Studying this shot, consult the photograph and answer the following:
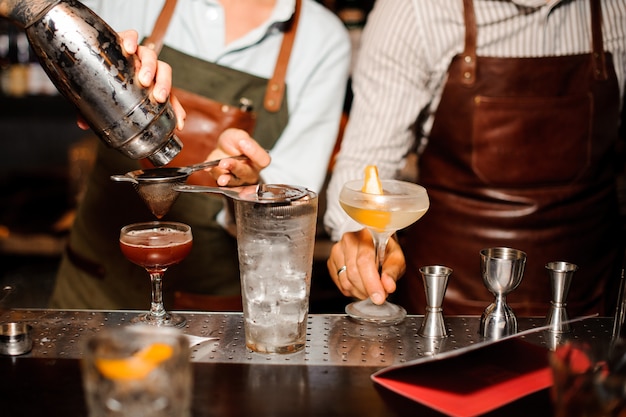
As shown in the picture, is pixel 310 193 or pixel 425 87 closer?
pixel 310 193

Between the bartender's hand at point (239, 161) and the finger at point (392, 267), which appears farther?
the bartender's hand at point (239, 161)

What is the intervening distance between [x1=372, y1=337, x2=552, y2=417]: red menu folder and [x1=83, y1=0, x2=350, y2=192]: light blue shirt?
1.07 meters

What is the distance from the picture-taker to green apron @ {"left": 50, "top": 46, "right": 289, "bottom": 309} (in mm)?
2262

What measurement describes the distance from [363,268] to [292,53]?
966 millimetres

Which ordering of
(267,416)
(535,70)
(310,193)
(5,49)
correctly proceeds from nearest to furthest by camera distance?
(267,416), (310,193), (535,70), (5,49)

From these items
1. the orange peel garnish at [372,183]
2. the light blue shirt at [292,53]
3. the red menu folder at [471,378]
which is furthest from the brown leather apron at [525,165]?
the red menu folder at [471,378]

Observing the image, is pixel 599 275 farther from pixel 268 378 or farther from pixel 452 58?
pixel 268 378

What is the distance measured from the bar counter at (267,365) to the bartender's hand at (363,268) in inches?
3.3

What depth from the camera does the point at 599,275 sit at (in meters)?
2.23

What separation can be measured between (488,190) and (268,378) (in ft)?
3.72

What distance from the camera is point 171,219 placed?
2.32 m

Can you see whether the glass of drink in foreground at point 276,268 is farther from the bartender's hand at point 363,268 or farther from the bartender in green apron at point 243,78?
the bartender in green apron at point 243,78

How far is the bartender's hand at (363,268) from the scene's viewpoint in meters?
1.51

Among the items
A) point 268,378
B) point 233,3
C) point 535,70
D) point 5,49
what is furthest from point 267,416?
point 5,49
